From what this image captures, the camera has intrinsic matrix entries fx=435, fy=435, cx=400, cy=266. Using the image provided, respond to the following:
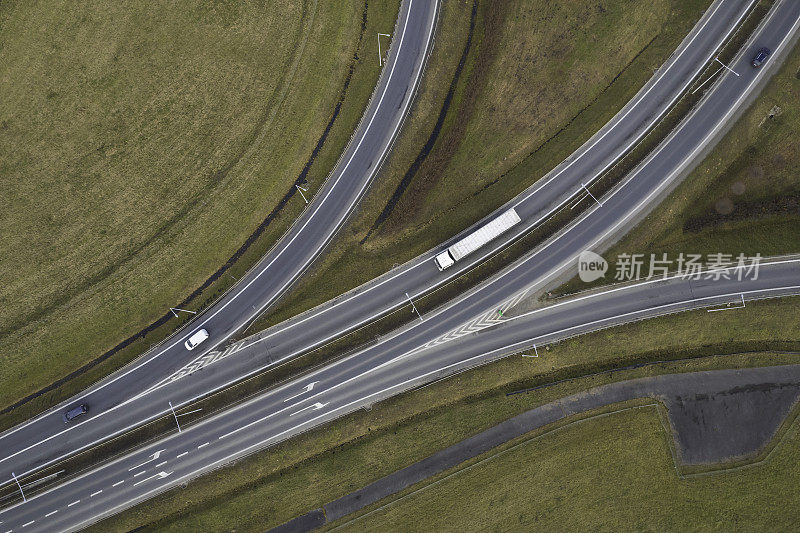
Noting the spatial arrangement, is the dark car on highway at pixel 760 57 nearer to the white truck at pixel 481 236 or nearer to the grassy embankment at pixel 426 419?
the grassy embankment at pixel 426 419

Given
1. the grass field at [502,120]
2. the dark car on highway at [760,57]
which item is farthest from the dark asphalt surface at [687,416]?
the dark car on highway at [760,57]

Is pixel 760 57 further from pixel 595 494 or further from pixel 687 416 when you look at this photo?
pixel 595 494

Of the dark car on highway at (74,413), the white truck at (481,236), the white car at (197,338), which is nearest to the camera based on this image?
the dark car on highway at (74,413)

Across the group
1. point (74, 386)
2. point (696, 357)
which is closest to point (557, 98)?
point (696, 357)

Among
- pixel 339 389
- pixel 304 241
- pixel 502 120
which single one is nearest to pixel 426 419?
pixel 339 389

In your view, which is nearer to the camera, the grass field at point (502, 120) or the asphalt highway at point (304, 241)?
the asphalt highway at point (304, 241)

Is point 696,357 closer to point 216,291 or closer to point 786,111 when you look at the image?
point 786,111

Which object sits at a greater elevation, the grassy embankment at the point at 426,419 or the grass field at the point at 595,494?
the grassy embankment at the point at 426,419
